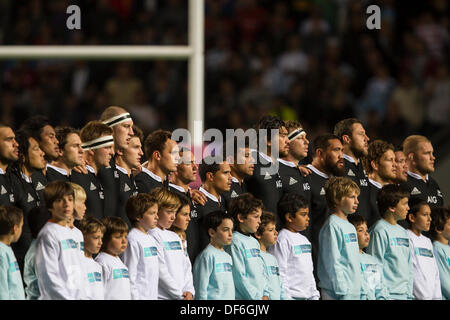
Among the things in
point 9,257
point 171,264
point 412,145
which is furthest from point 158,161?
point 412,145

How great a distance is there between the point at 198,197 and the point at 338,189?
29.4 inches

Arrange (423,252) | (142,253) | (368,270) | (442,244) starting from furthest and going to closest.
→ (442,244) < (423,252) < (368,270) < (142,253)

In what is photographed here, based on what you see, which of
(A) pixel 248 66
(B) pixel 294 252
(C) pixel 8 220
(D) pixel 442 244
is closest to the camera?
(C) pixel 8 220

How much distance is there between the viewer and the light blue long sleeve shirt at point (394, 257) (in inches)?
257

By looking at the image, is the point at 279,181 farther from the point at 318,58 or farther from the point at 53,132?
the point at 318,58

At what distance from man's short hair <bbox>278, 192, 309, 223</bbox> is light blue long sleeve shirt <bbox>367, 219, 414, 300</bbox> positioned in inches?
19.1

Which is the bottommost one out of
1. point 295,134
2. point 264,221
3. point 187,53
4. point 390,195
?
point 264,221

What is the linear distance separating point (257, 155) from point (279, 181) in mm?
184

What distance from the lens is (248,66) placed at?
1245 centimetres

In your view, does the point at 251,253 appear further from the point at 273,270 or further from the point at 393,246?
the point at 393,246

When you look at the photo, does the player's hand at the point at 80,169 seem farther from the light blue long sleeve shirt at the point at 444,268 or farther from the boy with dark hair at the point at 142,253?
the light blue long sleeve shirt at the point at 444,268

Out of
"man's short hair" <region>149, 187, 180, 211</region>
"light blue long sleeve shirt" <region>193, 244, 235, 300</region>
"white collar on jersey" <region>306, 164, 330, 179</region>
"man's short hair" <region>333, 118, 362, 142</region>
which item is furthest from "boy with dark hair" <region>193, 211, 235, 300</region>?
"man's short hair" <region>333, 118, 362, 142</region>

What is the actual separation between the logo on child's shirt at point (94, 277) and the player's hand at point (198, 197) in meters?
0.72
